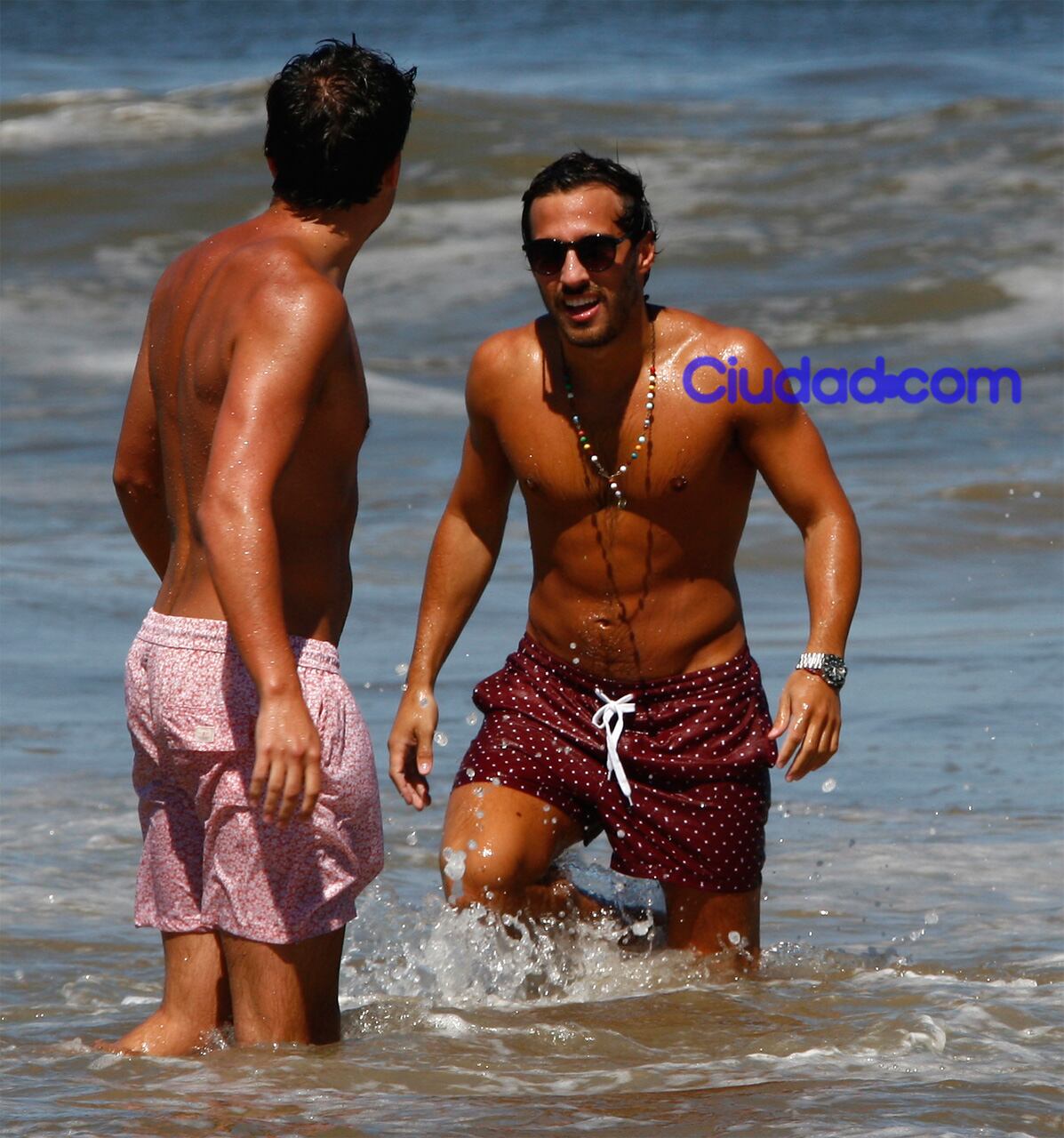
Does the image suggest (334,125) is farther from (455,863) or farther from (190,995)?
(455,863)

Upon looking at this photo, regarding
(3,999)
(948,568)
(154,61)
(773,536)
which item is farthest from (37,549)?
(154,61)

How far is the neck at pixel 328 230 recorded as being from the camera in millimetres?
3406

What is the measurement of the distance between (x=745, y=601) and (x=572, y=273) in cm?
434

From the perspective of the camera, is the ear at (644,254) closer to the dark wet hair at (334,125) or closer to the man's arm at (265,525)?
the dark wet hair at (334,125)

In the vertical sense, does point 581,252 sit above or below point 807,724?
above

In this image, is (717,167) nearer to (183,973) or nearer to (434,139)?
(434,139)

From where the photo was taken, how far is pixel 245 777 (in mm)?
3348

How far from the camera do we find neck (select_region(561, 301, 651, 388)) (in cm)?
435

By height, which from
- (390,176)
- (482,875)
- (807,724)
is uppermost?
(390,176)

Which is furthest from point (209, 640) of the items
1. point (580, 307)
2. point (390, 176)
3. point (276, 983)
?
point (580, 307)

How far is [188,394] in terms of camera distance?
340 cm

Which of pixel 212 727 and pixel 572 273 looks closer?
pixel 212 727

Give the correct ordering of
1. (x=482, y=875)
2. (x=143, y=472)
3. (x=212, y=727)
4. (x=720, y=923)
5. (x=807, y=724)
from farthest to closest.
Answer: (x=720, y=923) → (x=482, y=875) → (x=807, y=724) → (x=143, y=472) → (x=212, y=727)

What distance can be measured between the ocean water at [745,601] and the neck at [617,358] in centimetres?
123
